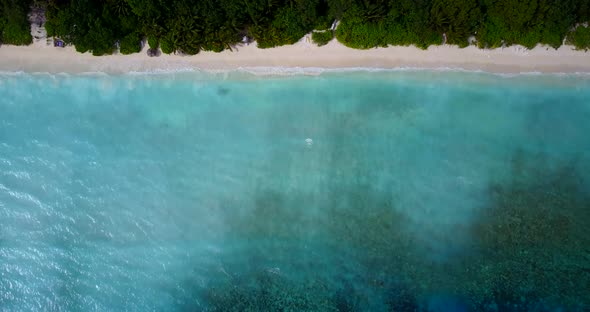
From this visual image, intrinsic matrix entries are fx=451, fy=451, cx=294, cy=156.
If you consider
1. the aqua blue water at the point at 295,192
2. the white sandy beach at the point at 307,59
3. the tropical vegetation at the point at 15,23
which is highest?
the tropical vegetation at the point at 15,23

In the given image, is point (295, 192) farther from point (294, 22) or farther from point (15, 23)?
point (15, 23)

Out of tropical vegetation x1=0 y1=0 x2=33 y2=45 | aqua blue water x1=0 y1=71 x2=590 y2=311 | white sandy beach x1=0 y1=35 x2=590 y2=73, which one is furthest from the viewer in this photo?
white sandy beach x1=0 y1=35 x2=590 y2=73

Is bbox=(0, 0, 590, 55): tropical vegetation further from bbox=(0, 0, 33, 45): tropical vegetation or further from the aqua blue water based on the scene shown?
the aqua blue water

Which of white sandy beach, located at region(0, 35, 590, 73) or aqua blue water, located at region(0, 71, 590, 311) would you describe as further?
white sandy beach, located at region(0, 35, 590, 73)

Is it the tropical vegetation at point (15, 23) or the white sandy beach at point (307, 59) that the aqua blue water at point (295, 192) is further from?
the tropical vegetation at point (15, 23)

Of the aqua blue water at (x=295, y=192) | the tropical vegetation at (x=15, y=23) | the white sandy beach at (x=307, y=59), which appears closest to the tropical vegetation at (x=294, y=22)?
the tropical vegetation at (x=15, y=23)

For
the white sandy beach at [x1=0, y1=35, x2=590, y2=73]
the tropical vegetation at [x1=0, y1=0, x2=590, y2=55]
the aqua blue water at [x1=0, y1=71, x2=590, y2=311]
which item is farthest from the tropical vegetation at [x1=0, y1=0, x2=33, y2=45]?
the aqua blue water at [x1=0, y1=71, x2=590, y2=311]
